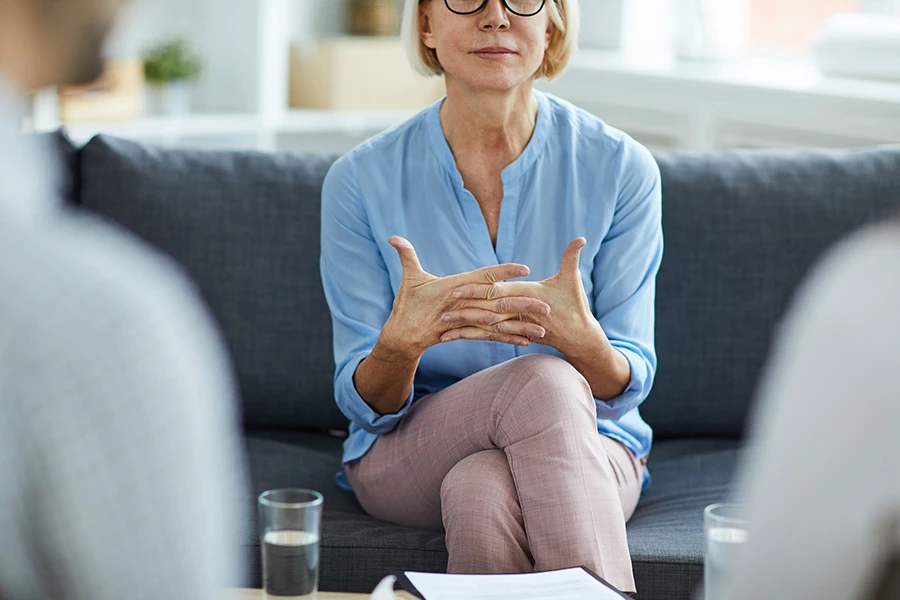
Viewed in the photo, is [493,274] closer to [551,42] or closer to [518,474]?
[518,474]

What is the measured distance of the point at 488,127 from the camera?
6.38 ft

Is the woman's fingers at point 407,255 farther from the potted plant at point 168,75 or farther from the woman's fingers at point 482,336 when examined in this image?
the potted plant at point 168,75

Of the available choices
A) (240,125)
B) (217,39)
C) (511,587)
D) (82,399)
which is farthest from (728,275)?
(217,39)

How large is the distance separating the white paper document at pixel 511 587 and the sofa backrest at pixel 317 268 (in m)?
0.88

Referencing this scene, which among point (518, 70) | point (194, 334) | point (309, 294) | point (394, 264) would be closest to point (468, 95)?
point (518, 70)

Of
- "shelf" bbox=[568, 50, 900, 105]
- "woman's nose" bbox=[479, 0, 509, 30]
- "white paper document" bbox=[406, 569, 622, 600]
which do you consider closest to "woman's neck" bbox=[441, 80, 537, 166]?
"woman's nose" bbox=[479, 0, 509, 30]

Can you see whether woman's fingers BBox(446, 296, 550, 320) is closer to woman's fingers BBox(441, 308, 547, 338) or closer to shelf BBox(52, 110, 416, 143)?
woman's fingers BBox(441, 308, 547, 338)

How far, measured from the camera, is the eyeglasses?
1.87m

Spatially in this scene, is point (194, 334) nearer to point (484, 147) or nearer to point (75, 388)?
point (75, 388)

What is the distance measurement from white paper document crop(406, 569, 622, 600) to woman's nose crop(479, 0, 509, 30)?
896mm

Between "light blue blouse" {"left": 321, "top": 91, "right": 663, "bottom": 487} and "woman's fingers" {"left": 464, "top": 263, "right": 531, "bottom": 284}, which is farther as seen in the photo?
"light blue blouse" {"left": 321, "top": 91, "right": 663, "bottom": 487}

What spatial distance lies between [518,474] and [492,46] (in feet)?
2.27

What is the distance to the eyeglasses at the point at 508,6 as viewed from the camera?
1.87 metres

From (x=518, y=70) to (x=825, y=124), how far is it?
1.40 m
